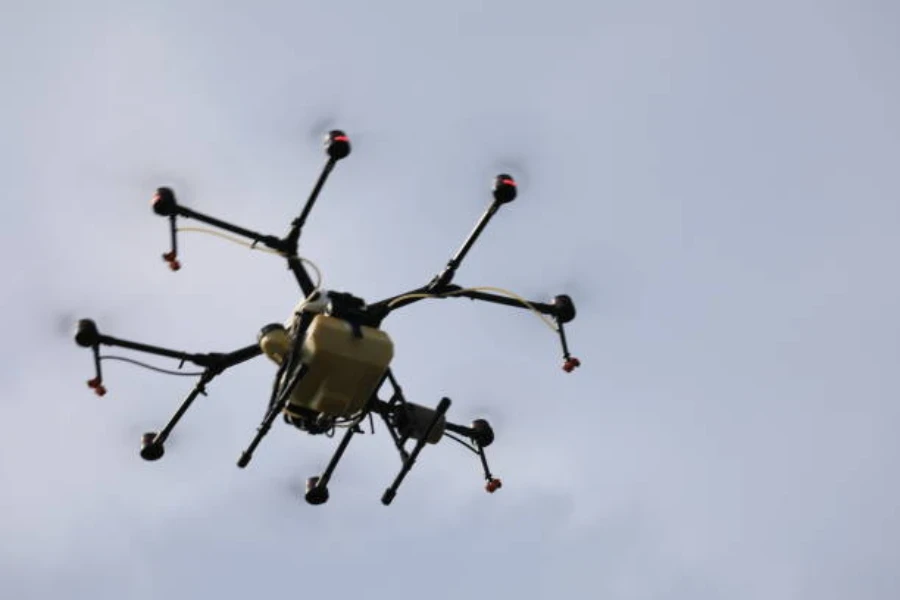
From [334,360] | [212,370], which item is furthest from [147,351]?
[334,360]

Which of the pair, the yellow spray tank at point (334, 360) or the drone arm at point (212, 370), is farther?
the drone arm at point (212, 370)

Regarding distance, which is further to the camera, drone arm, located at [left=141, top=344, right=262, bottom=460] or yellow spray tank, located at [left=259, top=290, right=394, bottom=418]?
drone arm, located at [left=141, top=344, right=262, bottom=460]

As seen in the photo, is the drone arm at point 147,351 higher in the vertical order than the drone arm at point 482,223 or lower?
lower

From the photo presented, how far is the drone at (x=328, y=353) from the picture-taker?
2097cm

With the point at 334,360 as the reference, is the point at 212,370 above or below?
below

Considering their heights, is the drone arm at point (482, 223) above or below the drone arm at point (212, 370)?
above

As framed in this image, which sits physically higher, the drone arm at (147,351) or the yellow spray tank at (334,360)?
the yellow spray tank at (334,360)

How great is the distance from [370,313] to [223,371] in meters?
2.26

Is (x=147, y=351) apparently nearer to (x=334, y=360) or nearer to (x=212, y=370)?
(x=212, y=370)

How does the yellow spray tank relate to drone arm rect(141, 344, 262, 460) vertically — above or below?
above

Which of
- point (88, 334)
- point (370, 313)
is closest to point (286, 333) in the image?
point (370, 313)

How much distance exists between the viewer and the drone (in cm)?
2097

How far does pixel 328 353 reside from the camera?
68.3 feet

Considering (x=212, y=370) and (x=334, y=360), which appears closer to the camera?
(x=334, y=360)
